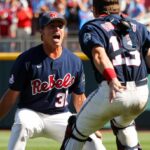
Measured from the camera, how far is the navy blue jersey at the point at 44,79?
7691 millimetres

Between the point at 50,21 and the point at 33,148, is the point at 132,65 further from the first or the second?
the point at 33,148

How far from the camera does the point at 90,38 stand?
22.9 ft

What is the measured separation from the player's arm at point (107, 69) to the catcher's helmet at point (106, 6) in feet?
1.81

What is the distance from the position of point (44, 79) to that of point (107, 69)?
121 cm

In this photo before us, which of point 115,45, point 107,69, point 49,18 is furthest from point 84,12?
point 107,69

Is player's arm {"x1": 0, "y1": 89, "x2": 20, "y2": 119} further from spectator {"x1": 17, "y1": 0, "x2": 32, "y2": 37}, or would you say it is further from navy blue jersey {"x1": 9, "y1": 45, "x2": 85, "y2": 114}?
spectator {"x1": 17, "y1": 0, "x2": 32, "y2": 37}

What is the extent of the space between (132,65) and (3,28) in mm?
12367

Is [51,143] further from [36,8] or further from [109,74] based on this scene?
[36,8]

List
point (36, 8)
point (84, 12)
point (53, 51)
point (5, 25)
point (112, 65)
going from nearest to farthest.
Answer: point (112, 65) → point (53, 51) → point (84, 12) → point (5, 25) → point (36, 8)

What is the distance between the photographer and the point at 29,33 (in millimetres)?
18672

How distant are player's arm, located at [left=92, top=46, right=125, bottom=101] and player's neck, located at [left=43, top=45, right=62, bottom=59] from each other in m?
1.16

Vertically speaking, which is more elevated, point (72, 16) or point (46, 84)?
point (46, 84)

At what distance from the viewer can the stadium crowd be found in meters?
18.7

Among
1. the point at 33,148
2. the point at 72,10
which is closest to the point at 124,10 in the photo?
the point at 72,10
